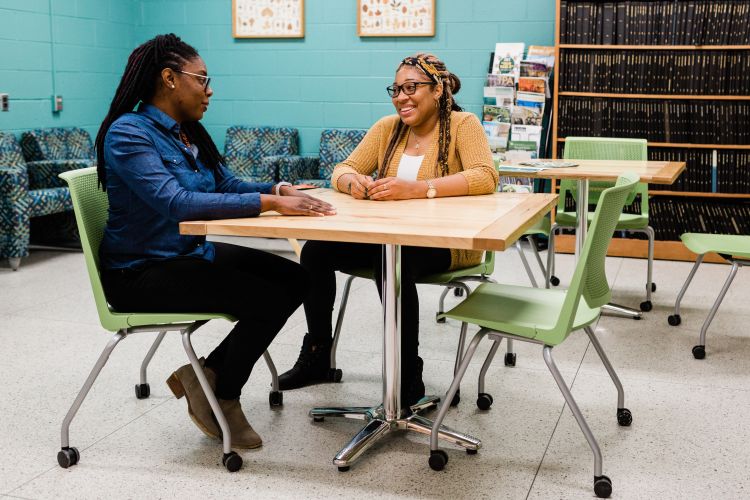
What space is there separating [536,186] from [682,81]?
1212 millimetres

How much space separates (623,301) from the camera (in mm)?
4145

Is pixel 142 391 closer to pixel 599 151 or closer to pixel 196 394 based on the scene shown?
pixel 196 394

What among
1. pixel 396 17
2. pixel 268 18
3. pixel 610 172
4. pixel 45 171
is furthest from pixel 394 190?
pixel 268 18

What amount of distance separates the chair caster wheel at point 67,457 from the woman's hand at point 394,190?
1137mm

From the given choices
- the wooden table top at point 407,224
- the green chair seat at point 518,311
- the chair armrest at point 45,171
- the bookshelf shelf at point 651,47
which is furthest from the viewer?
the chair armrest at point 45,171

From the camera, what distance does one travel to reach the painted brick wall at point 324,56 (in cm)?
594

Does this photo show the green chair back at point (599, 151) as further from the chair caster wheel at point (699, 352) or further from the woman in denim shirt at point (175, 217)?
the woman in denim shirt at point (175, 217)

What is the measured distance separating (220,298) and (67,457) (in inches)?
24.1

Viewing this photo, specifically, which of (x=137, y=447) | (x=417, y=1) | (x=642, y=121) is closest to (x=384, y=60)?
(x=417, y=1)

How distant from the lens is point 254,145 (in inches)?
251

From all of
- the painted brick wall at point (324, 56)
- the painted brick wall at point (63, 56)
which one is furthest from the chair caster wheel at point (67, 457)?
the painted brick wall at point (324, 56)

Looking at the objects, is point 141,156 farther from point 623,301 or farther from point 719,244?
point 623,301

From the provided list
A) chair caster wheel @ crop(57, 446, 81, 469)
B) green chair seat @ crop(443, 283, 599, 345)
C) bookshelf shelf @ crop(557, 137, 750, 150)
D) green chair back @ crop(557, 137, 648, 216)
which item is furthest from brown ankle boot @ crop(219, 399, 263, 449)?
bookshelf shelf @ crop(557, 137, 750, 150)

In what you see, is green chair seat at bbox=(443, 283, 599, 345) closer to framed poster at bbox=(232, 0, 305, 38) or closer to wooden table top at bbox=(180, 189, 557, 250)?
wooden table top at bbox=(180, 189, 557, 250)
